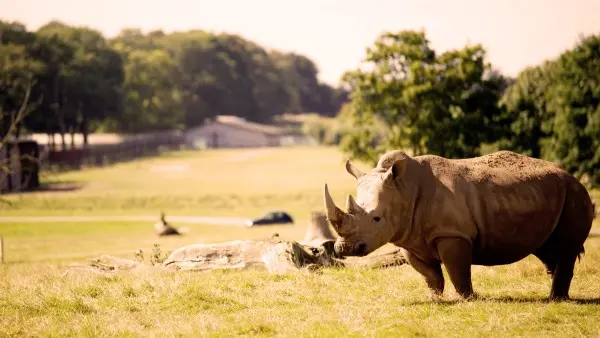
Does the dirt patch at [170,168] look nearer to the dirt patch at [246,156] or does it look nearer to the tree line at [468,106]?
the dirt patch at [246,156]

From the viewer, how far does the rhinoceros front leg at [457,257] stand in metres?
12.8

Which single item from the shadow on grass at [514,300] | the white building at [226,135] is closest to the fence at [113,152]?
the white building at [226,135]

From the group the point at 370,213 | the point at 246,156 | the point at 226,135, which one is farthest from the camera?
the point at 226,135

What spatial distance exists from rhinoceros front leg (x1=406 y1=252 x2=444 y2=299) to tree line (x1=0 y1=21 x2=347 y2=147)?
30.8 meters

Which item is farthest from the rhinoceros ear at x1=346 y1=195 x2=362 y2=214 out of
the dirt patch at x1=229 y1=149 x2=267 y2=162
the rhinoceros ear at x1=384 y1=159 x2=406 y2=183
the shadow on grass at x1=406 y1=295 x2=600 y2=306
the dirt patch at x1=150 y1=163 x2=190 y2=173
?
the dirt patch at x1=229 y1=149 x2=267 y2=162

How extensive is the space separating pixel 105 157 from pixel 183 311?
105m

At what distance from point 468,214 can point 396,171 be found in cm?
138

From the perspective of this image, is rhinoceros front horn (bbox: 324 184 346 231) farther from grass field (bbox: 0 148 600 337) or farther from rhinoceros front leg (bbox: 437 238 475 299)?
rhinoceros front leg (bbox: 437 238 475 299)

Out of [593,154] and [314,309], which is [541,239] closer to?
[314,309]

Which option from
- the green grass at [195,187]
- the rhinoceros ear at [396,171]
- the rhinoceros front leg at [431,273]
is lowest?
the green grass at [195,187]

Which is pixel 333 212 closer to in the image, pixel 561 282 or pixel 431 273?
pixel 431 273

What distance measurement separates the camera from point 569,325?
10984mm

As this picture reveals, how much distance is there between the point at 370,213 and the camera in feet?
40.6

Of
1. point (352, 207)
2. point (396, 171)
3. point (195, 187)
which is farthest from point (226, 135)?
point (352, 207)
